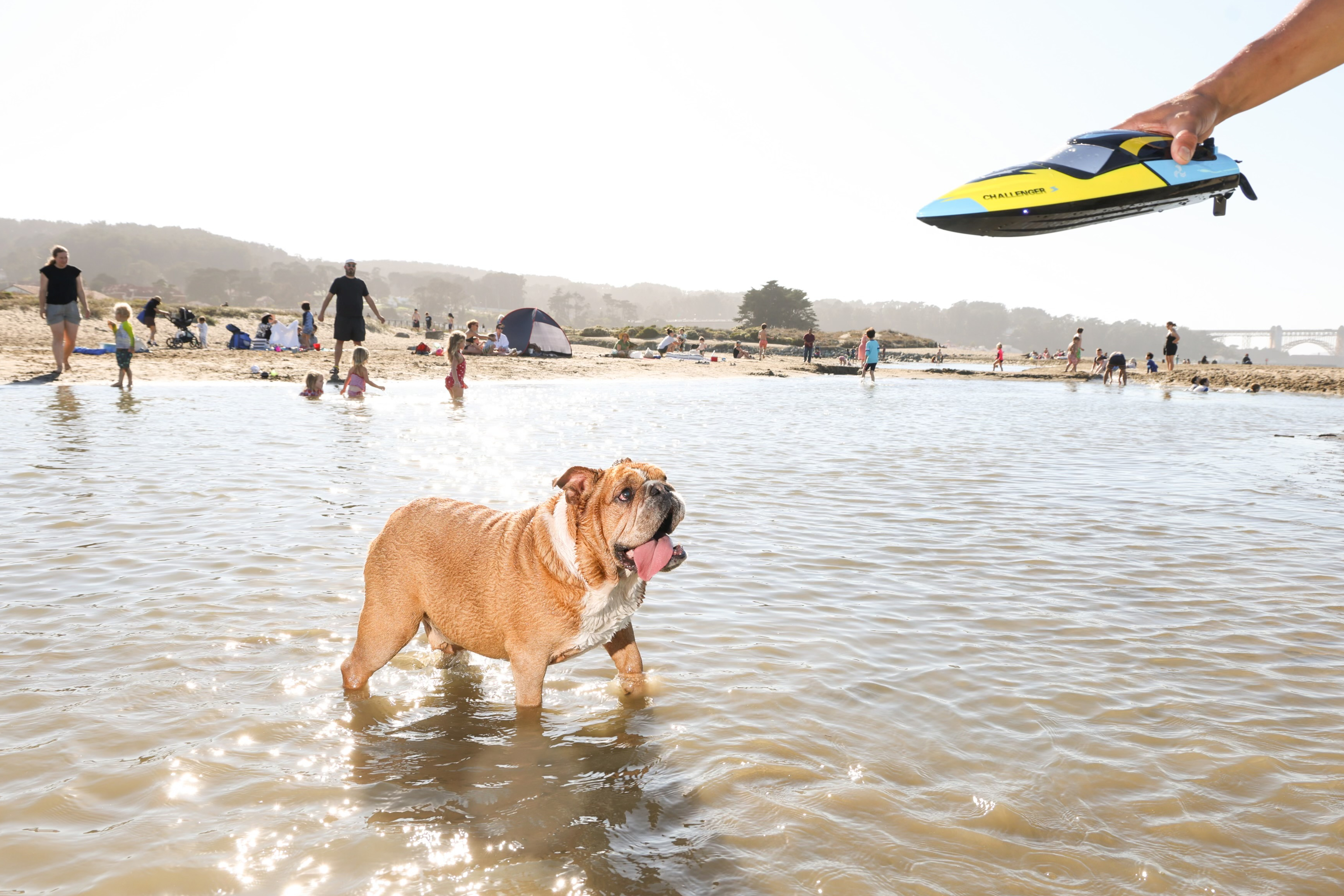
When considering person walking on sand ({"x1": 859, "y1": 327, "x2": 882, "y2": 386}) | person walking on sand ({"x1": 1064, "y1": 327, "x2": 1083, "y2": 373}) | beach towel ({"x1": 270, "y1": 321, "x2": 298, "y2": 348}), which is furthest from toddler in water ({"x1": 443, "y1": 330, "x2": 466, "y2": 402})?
person walking on sand ({"x1": 1064, "y1": 327, "x2": 1083, "y2": 373})

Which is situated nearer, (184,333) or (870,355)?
(184,333)

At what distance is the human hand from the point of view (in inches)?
105

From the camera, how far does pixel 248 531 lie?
6.93m

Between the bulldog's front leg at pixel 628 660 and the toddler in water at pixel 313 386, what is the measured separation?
1632 centimetres

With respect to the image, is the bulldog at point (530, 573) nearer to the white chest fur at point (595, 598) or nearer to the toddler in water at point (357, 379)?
the white chest fur at point (595, 598)

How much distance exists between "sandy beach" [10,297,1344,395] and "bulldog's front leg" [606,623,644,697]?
67.6ft

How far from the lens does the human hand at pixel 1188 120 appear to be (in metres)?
2.67

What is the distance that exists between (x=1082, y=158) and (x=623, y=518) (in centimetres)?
487

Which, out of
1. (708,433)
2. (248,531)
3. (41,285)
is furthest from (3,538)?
(41,285)

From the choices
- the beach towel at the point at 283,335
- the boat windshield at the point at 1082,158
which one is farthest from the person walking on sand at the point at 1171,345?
the beach towel at the point at 283,335

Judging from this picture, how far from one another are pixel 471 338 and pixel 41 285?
1913 centimetres

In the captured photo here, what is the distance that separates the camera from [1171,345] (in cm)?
4162

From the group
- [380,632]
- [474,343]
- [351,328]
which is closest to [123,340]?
[351,328]

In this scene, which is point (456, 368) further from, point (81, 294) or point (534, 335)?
point (534, 335)
